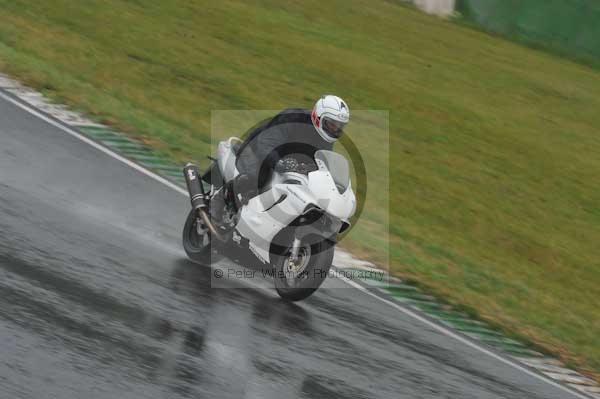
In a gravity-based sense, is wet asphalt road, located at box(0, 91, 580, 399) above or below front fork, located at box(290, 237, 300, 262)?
below

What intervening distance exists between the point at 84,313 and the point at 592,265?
30.6 feet

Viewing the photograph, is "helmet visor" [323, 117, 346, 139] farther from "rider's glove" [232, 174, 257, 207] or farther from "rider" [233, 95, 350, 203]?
"rider's glove" [232, 174, 257, 207]

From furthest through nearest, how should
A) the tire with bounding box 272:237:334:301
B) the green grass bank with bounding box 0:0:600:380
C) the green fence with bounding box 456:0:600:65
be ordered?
the green fence with bounding box 456:0:600:65, the green grass bank with bounding box 0:0:600:380, the tire with bounding box 272:237:334:301

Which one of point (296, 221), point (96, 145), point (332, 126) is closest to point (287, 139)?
point (332, 126)

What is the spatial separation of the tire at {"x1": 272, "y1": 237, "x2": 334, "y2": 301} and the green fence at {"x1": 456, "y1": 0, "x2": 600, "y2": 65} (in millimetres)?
23020

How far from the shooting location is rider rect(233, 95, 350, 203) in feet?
28.6

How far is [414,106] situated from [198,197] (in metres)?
11.4

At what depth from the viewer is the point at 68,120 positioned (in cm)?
1343

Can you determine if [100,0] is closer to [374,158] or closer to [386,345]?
[374,158]

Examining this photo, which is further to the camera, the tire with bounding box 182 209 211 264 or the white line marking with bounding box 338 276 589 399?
the tire with bounding box 182 209 211 264

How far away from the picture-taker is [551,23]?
3019cm

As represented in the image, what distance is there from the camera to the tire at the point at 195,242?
950 cm

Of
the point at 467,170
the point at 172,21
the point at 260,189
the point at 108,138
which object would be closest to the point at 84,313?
the point at 260,189

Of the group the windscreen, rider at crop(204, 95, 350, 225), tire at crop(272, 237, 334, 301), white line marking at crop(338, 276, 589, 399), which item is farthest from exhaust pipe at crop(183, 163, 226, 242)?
white line marking at crop(338, 276, 589, 399)
